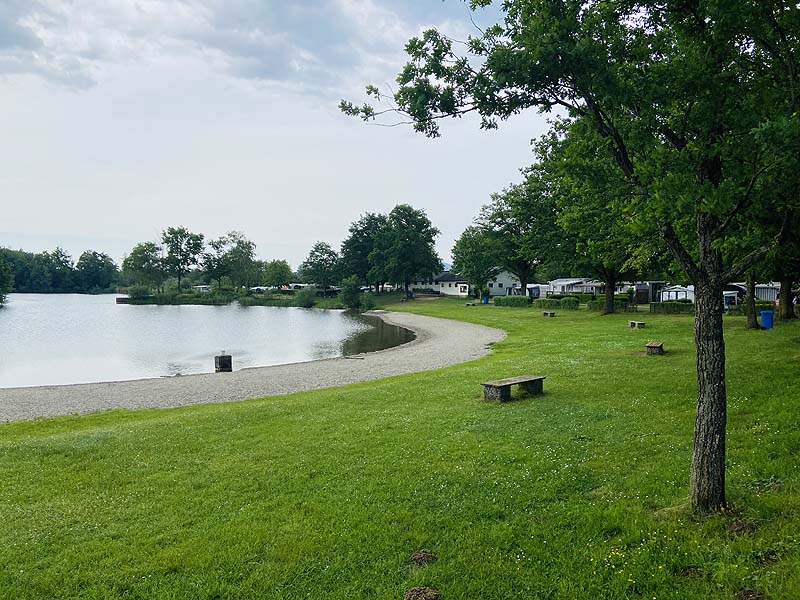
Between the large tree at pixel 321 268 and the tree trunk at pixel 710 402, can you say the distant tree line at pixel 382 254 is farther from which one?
the tree trunk at pixel 710 402

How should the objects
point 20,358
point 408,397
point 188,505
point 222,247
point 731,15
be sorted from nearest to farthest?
point 731,15 → point 188,505 → point 408,397 → point 20,358 → point 222,247

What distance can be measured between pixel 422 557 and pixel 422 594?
59 cm

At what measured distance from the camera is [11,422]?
13539 millimetres

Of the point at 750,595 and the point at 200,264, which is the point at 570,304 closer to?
the point at 750,595

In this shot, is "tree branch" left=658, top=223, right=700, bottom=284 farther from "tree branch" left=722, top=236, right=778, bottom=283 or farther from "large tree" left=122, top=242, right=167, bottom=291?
"large tree" left=122, top=242, right=167, bottom=291

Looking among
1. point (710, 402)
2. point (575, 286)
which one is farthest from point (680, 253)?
point (575, 286)

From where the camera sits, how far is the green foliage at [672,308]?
37.8 metres

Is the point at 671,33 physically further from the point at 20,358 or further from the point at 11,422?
the point at 20,358

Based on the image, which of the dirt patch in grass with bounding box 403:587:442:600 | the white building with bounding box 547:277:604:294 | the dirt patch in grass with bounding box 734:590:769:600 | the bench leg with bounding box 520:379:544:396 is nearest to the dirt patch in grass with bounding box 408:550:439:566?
the dirt patch in grass with bounding box 403:587:442:600

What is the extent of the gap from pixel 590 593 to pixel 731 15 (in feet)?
17.7

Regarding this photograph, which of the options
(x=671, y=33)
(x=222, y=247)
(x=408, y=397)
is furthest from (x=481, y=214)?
(x=222, y=247)

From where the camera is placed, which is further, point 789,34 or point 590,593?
point 789,34

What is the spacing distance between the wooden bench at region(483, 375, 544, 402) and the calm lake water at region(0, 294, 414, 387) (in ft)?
57.5

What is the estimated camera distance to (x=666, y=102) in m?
5.49
